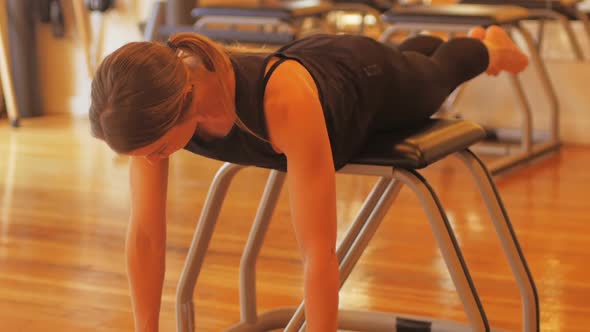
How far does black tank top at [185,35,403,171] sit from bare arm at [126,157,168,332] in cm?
10

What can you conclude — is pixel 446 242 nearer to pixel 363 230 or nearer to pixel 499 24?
pixel 363 230

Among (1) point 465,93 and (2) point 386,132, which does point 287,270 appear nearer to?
(2) point 386,132

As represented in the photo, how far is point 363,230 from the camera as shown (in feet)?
4.72

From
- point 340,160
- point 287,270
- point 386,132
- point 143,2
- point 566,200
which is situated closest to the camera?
point 340,160

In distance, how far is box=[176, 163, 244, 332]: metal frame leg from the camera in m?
1.50

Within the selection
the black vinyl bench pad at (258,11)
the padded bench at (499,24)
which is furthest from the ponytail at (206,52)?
the black vinyl bench pad at (258,11)

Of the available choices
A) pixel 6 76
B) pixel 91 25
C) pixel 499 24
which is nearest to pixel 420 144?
pixel 499 24

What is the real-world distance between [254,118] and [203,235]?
1.24 feet

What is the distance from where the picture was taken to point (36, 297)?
192 cm

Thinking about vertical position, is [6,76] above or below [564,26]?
below

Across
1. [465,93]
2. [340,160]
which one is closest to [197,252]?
[340,160]

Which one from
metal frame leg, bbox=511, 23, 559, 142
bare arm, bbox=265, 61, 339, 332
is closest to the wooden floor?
metal frame leg, bbox=511, 23, 559, 142

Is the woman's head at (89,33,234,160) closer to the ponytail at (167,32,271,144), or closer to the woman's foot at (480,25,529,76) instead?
the ponytail at (167,32,271,144)

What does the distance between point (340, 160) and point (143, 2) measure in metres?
3.36
